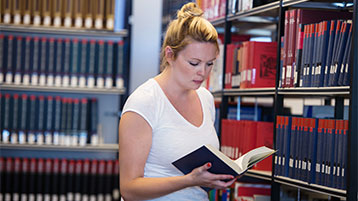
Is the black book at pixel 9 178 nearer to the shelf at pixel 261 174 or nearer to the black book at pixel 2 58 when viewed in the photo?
the black book at pixel 2 58

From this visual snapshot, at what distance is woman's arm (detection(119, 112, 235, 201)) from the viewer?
1756 millimetres

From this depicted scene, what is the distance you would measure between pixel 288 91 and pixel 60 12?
2.39 metres

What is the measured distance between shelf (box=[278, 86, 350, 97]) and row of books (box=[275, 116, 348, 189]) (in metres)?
0.12

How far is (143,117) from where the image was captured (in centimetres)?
180

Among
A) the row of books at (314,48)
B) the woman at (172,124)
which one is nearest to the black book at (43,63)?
the row of books at (314,48)

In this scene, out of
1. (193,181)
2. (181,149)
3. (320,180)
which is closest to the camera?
(193,181)

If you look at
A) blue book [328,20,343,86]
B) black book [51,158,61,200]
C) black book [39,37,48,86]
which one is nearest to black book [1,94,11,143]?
black book [39,37,48,86]

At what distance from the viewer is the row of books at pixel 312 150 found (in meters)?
2.13

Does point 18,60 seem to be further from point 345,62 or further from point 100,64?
point 345,62

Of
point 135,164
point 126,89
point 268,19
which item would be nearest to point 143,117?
point 135,164

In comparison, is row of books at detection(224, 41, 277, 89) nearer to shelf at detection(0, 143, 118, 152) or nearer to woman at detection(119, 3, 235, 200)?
woman at detection(119, 3, 235, 200)

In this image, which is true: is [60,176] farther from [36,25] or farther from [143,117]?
[143,117]

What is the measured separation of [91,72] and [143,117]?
251 cm

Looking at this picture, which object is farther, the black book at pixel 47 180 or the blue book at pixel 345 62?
the black book at pixel 47 180
